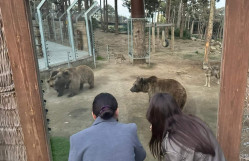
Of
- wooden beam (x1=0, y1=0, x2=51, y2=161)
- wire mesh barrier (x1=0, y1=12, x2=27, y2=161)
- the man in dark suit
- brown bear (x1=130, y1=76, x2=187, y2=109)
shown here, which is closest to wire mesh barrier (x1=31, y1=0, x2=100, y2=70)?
brown bear (x1=130, y1=76, x2=187, y2=109)

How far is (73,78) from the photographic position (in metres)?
6.02

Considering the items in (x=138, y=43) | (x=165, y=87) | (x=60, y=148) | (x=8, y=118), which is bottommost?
(x=60, y=148)

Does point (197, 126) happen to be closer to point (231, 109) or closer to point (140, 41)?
point (231, 109)

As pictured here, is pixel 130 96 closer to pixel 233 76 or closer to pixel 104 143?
pixel 233 76

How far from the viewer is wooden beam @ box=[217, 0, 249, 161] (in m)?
1.59

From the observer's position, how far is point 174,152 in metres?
1.40

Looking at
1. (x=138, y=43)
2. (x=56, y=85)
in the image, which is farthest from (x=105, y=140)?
(x=138, y=43)

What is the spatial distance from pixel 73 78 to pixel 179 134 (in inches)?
193

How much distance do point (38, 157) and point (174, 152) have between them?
3.82ft

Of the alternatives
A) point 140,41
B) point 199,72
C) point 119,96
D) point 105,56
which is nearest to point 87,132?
point 119,96

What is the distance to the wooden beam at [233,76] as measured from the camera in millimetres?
1593

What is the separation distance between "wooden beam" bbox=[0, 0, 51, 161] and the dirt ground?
160 cm

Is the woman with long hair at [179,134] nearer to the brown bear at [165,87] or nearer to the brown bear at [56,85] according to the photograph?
the brown bear at [165,87]

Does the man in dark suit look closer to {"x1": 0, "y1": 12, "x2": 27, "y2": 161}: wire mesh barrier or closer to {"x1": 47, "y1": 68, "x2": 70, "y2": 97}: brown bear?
{"x1": 0, "y1": 12, "x2": 27, "y2": 161}: wire mesh barrier
